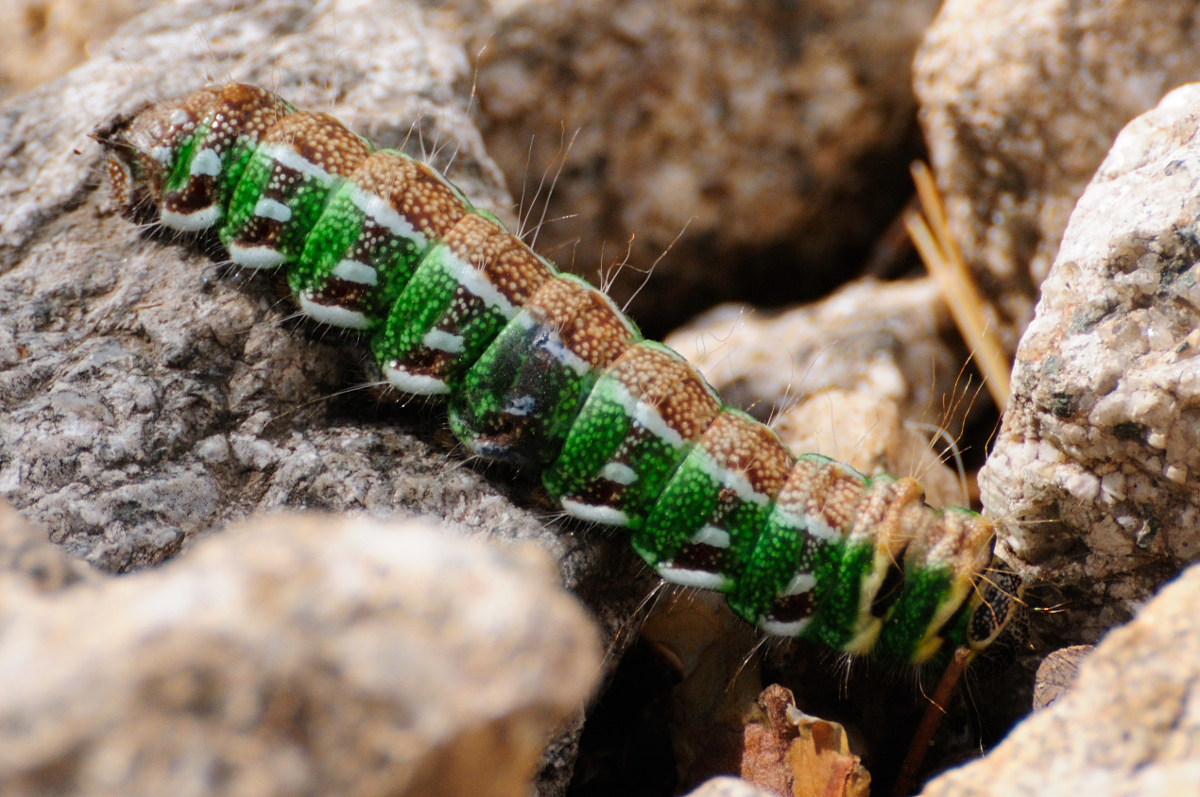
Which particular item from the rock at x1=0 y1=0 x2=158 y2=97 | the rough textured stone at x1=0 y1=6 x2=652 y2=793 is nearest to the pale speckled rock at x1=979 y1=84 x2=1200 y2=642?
the rough textured stone at x1=0 y1=6 x2=652 y2=793

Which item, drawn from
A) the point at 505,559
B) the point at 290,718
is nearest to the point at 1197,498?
the point at 505,559

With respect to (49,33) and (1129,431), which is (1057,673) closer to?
(1129,431)

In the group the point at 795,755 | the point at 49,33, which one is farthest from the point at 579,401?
the point at 49,33

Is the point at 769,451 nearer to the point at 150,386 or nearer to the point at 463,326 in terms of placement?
the point at 463,326

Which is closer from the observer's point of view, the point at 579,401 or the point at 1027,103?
the point at 579,401

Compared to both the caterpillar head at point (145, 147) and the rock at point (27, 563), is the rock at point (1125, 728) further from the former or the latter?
the caterpillar head at point (145, 147)

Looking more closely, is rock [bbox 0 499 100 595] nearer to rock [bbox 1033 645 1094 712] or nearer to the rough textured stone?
the rough textured stone

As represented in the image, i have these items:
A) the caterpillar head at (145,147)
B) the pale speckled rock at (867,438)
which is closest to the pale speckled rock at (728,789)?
the pale speckled rock at (867,438)
